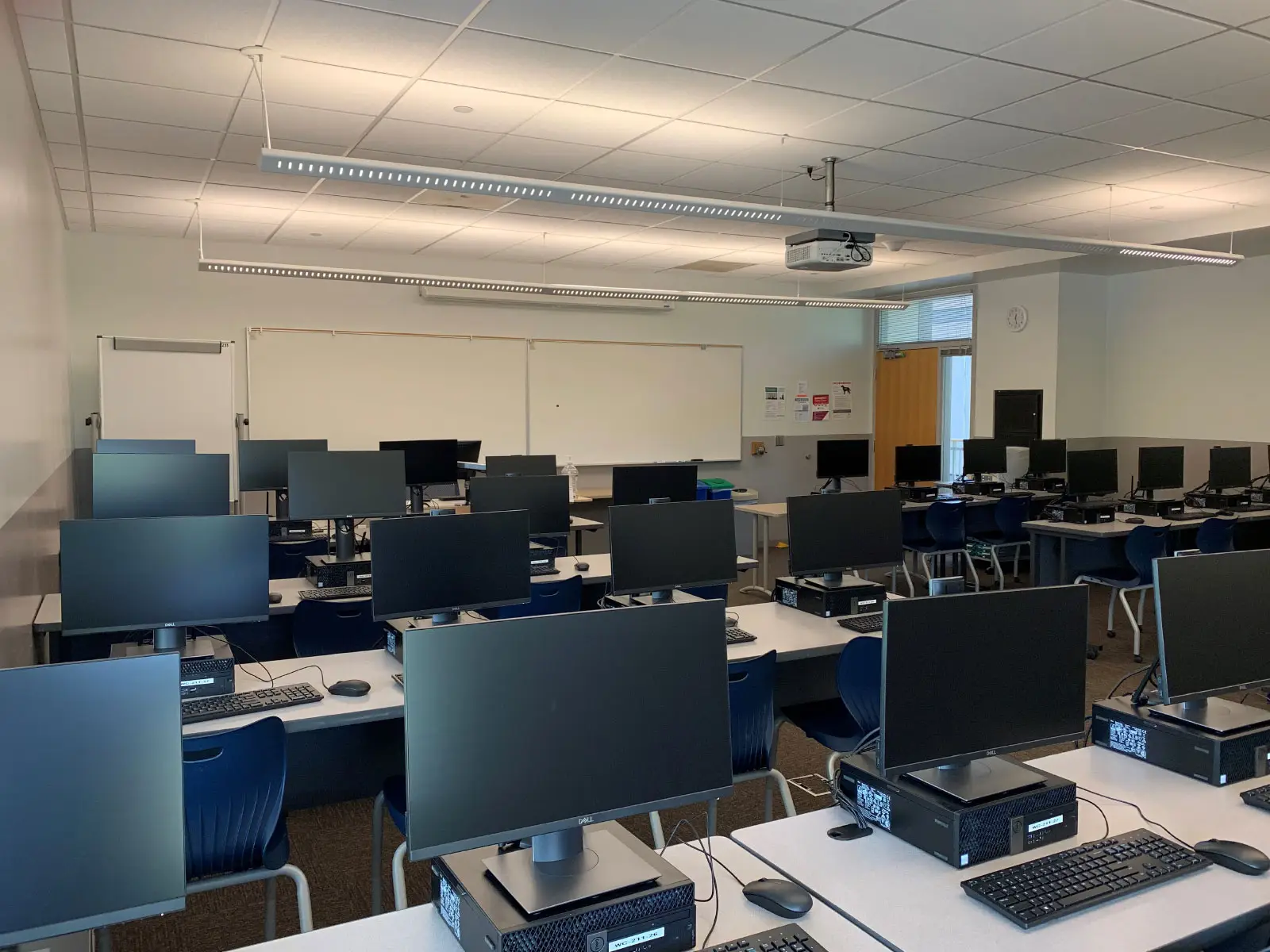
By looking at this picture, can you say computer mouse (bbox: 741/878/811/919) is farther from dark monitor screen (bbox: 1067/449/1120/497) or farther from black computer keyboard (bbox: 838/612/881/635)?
dark monitor screen (bbox: 1067/449/1120/497)

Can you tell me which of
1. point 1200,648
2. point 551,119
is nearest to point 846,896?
point 1200,648

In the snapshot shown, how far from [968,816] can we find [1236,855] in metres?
0.51

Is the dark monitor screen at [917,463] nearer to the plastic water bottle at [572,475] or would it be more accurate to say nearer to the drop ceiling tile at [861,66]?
the plastic water bottle at [572,475]

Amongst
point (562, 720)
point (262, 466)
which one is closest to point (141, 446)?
point (262, 466)

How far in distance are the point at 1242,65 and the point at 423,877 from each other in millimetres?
4417

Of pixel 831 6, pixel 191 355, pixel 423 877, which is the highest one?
pixel 831 6

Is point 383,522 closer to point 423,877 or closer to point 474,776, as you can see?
point 423,877

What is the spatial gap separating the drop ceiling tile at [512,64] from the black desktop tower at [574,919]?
306cm

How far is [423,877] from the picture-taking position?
3.15 metres

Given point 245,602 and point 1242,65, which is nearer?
point 245,602

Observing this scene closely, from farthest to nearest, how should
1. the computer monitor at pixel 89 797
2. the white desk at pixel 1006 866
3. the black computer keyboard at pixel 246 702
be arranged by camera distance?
the black computer keyboard at pixel 246 702
the white desk at pixel 1006 866
the computer monitor at pixel 89 797

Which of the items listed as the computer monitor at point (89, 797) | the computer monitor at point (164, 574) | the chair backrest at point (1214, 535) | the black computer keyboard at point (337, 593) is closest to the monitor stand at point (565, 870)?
the computer monitor at point (89, 797)

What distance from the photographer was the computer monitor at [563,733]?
1477 millimetres

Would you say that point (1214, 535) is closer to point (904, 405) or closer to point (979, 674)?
point (904, 405)
